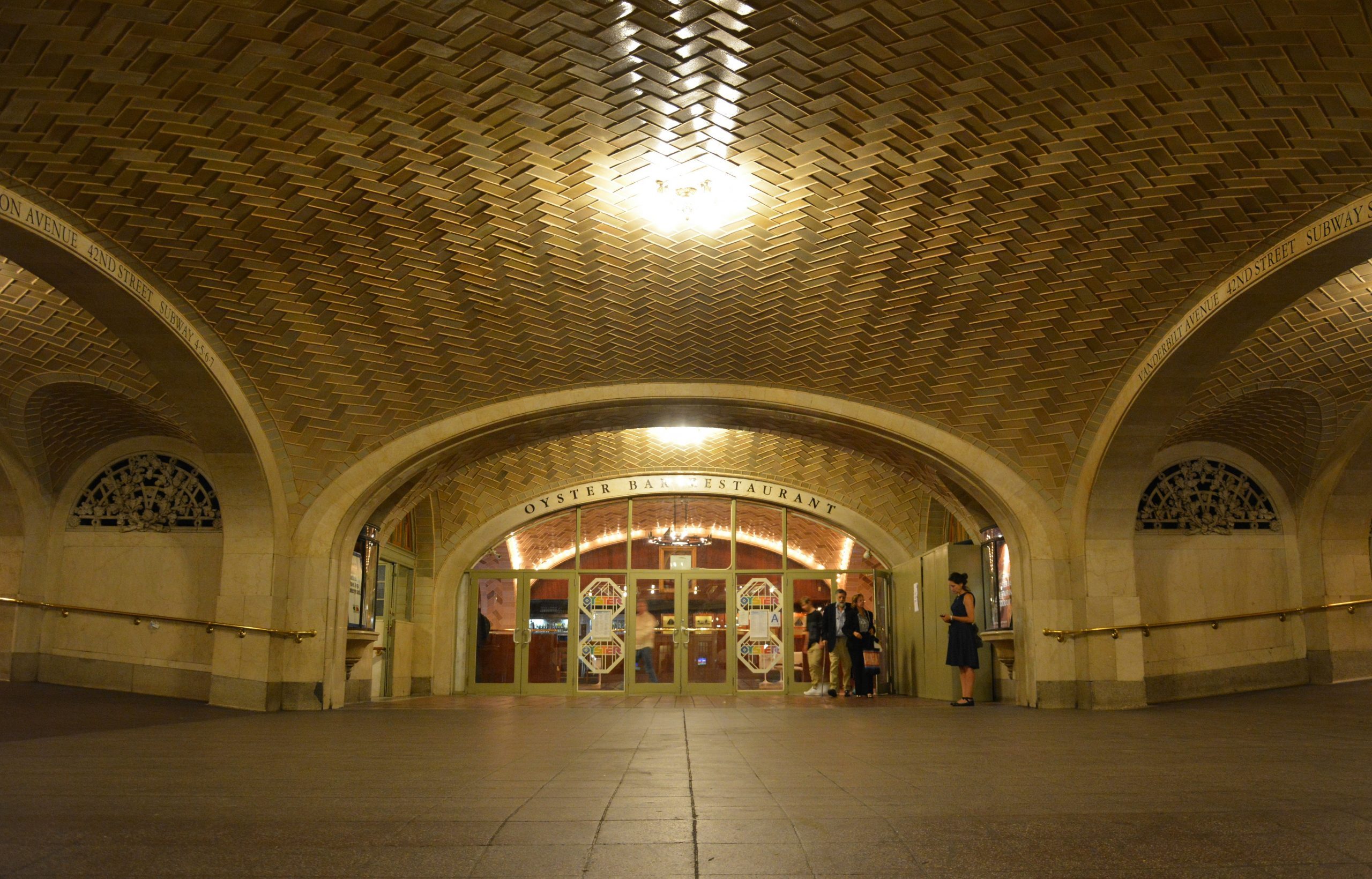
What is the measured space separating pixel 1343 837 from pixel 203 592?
Answer: 1016 centimetres

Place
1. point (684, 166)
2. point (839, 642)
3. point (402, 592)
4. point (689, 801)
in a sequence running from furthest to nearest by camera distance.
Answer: point (402, 592) → point (839, 642) → point (684, 166) → point (689, 801)

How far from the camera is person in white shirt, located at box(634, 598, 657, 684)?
15.0 meters

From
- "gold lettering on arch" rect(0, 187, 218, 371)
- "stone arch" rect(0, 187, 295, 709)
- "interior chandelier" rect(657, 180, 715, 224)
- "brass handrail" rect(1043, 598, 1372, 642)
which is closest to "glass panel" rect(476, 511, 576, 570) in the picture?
"stone arch" rect(0, 187, 295, 709)

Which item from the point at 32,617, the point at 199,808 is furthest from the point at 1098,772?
the point at 32,617

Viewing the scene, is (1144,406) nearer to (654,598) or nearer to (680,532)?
(680,532)

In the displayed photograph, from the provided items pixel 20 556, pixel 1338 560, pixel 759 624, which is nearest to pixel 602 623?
pixel 759 624

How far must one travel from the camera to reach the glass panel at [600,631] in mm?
15047

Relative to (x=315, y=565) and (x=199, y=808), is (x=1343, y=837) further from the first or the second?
(x=315, y=565)

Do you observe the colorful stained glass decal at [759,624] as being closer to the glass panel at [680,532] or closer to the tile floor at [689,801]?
the glass panel at [680,532]

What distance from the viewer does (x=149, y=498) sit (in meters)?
11.2

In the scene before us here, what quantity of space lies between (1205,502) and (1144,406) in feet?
9.56

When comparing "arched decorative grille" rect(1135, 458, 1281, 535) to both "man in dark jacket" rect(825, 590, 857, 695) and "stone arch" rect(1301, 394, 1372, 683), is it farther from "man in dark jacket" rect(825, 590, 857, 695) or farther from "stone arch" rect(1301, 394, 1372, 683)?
"man in dark jacket" rect(825, 590, 857, 695)

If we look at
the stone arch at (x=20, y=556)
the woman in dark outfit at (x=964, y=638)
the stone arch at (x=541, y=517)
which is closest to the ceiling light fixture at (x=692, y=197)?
the woman in dark outfit at (x=964, y=638)

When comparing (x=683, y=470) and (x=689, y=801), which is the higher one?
(x=683, y=470)
